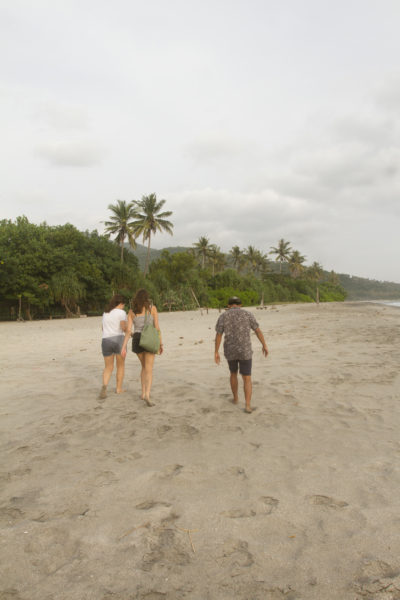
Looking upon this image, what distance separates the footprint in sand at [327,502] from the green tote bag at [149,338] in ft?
10.3

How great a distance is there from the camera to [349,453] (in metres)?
3.47

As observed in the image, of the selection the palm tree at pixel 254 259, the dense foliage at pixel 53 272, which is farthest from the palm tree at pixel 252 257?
the dense foliage at pixel 53 272

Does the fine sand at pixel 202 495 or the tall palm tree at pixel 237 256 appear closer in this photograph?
the fine sand at pixel 202 495

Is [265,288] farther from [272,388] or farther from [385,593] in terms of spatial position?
[385,593]

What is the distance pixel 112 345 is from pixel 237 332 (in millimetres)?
2095

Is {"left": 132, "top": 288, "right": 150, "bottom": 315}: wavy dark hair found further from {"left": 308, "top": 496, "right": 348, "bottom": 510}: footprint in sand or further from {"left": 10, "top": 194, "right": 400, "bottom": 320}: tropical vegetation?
{"left": 10, "top": 194, "right": 400, "bottom": 320}: tropical vegetation

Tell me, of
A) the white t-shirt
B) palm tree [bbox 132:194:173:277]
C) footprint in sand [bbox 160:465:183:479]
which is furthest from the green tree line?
footprint in sand [bbox 160:465:183:479]

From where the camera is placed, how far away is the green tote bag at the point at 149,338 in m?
5.23

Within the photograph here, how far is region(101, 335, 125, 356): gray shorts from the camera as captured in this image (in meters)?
5.72

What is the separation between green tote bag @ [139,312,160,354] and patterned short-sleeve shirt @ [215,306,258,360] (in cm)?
100

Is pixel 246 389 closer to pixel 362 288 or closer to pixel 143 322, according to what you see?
pixel 143 322

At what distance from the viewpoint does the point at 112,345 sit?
18.8 ft

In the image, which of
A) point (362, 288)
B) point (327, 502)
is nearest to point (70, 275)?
point (327, 502)

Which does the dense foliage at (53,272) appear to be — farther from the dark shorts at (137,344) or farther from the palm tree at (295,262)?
the palm tree at (295,262)
